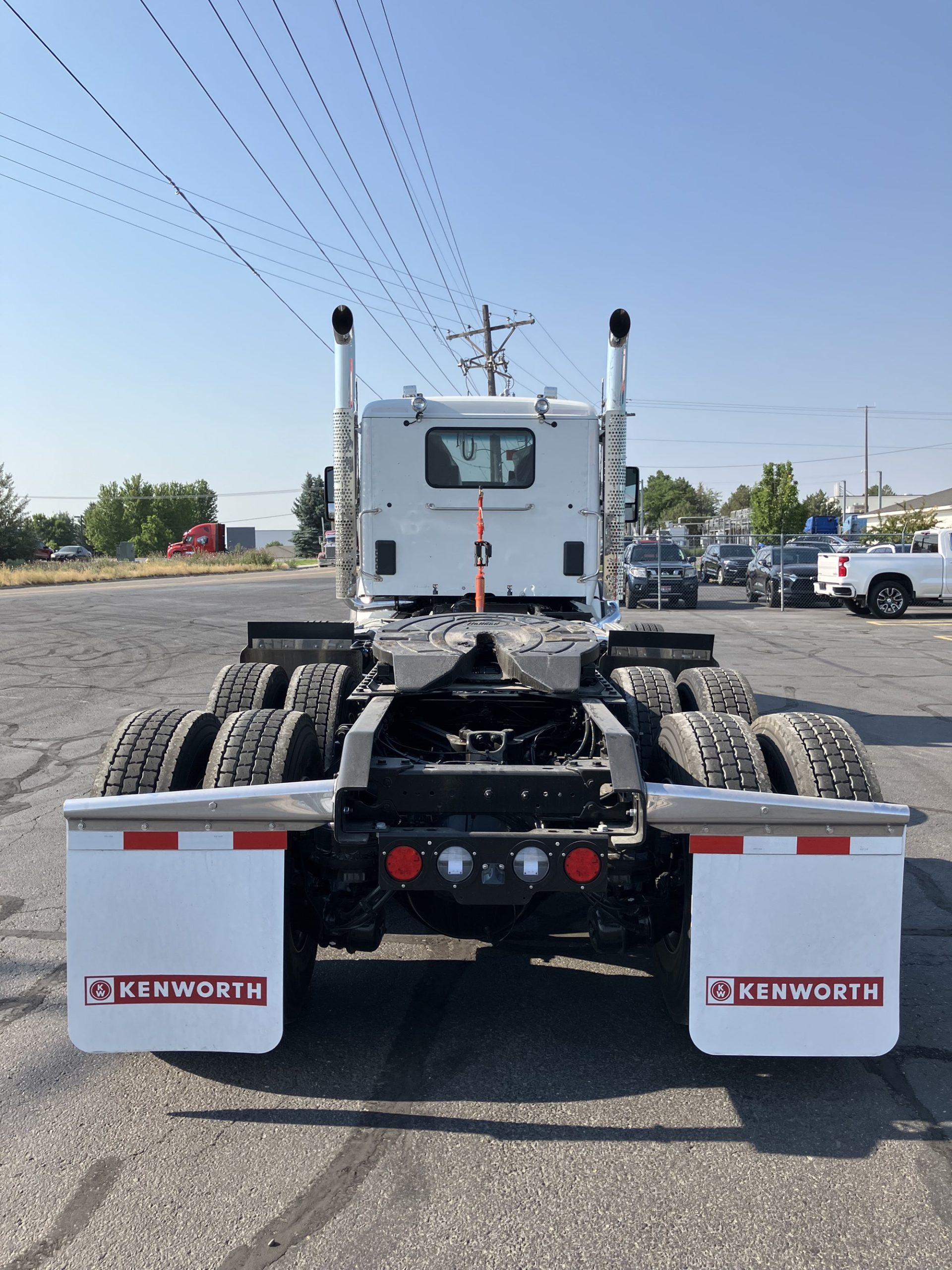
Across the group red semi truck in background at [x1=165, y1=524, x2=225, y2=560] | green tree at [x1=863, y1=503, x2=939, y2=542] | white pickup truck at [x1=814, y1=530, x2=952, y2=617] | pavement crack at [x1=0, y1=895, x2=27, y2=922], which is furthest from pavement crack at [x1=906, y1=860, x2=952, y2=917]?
red semi truck in background at [x1=165, y1=524, x2=225, y2=560]

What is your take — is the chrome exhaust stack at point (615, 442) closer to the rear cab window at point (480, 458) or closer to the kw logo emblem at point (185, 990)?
the rear cab window at point (480, 458)

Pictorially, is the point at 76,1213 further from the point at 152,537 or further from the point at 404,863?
the point at 152,537

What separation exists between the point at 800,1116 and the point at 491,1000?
49.0 inches

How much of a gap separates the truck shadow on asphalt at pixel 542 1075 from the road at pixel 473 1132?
0.03 ft

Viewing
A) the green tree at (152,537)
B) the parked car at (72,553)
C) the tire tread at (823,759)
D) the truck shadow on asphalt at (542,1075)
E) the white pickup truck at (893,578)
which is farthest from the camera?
the green tree at (152,537)

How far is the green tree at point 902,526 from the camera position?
38.0 meters

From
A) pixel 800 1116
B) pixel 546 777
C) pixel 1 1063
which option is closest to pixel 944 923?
pixel 800 1116

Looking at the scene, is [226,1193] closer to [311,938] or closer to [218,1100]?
[218,1100]

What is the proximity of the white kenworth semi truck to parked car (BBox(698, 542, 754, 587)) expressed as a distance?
31375 mm

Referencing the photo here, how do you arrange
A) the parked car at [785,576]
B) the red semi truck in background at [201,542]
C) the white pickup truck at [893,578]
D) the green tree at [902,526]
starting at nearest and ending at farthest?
the white pickup truck at [893,578] < the parked car at [785,576] < the green tree at [902,526] < the red semi truck in background at [201,542]

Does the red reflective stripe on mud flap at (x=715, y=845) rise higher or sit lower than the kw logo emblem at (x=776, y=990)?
higher

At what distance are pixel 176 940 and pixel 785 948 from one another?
197cm

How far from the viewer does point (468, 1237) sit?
2.54 m

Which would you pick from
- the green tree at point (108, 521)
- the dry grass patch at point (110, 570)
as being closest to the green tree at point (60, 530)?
the green tree at point (108, 521)
